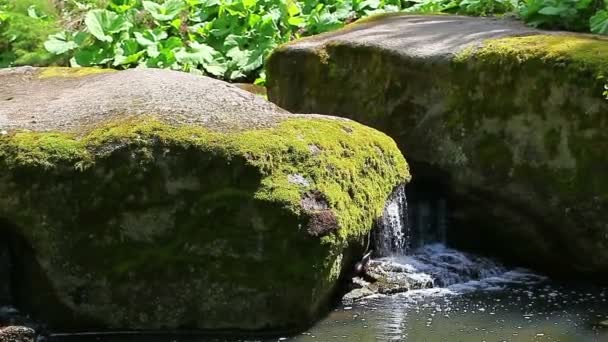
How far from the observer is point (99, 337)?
19.5 feet

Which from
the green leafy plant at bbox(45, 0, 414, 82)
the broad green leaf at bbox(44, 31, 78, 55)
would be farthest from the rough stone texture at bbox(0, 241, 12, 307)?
the broad green leaf at bbox(44, 31, 78, 55)

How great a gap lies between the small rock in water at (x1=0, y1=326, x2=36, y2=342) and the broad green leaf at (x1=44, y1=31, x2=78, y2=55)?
608 cm

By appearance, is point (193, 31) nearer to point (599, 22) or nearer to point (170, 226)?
point (599, 22)

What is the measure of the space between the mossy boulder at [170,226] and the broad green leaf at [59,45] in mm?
5406

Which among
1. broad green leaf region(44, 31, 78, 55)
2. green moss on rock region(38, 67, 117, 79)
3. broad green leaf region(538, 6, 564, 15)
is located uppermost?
broad green leaf region(538, 6, 564, 15)

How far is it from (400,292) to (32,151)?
275 cm

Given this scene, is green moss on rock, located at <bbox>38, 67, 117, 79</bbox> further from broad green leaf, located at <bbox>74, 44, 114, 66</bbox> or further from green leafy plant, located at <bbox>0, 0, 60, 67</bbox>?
green leafy plant, located at <bbox>0, 0, 60, 67</bbox>

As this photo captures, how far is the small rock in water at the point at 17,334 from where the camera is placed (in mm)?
5699

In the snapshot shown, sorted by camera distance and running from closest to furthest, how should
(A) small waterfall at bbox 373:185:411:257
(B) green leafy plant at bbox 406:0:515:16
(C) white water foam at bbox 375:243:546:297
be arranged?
(C) white water foam at bbox 375:243:546:297 → (A) small waterfall at bbox 373:185:411:257 → (B) green leafy plant at bbox 406:0:515:16

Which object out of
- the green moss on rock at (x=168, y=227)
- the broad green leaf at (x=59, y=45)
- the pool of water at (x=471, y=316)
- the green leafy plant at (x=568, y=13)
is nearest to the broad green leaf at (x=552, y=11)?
the green leafy plant at (x=568, y=13)

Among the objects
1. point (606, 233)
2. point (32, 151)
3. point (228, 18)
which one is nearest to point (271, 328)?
point (32, 151)

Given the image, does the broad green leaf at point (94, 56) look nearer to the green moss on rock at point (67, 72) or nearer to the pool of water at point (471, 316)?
the green moss on rock at point (67, 72)

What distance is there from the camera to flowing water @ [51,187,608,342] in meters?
5.83

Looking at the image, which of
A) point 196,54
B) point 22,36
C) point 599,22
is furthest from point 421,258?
point 22,36
